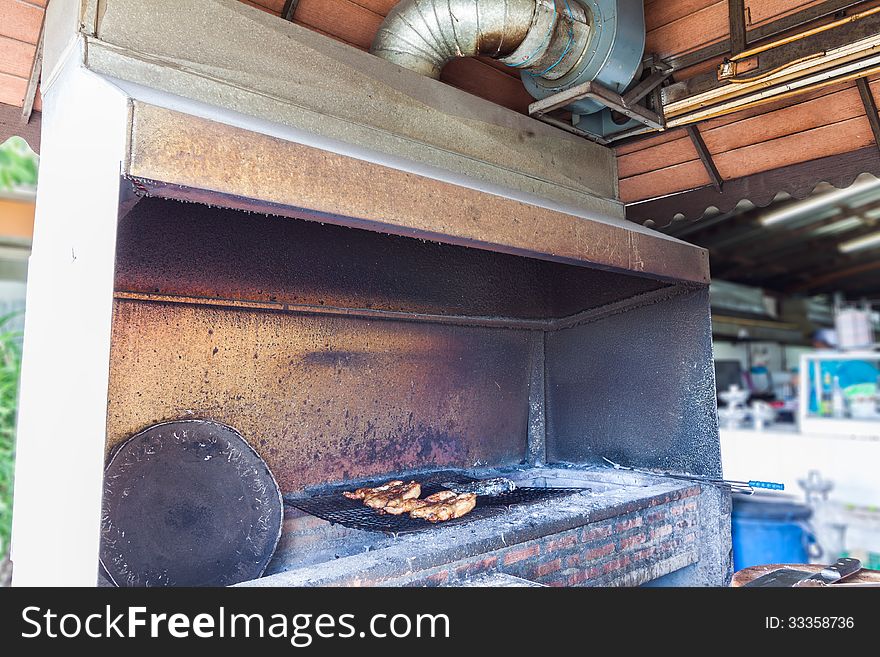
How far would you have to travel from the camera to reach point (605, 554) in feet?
10.1

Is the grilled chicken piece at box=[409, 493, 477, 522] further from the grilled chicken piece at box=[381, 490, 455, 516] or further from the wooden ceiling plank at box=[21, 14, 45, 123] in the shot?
the wooden ceiling plank at box=[21, 14, 45, 123]

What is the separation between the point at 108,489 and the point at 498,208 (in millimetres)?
1973

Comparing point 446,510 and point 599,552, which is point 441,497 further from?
point 599,552

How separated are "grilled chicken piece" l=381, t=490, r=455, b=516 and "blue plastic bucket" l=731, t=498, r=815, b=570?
2341 millimetres

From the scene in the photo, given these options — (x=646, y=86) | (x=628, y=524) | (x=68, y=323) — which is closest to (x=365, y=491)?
(x=628, y=524)

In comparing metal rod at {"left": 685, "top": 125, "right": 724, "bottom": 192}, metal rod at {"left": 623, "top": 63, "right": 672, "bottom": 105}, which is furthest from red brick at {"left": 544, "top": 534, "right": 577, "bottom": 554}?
metal rod at {"left": 685, "top": 125, "right": 724, "bottom": 192}

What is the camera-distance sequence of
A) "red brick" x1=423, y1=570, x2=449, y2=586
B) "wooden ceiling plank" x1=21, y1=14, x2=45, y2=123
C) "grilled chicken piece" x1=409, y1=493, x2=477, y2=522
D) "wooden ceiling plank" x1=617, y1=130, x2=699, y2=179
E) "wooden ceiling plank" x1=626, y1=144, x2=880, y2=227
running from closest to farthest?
1. "red brick" x1=423, y1=570, x2=449, y2=586
2. "wooden ceiling plank" x1=21, y1=14, x2=45, y2=123
3. "grilled chicken piece" x1=409, y1=493, x2=477, y2=522
4. "wooden ceiling plank" x1=626, y1=144, x2=880, y2=227
5. "wooden ceiling plank" x1=617, y1=130, x2=699, y2=179

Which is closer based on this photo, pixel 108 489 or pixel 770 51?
pixel 108 489

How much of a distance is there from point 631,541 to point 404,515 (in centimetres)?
122

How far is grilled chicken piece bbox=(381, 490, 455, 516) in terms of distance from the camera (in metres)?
3.01

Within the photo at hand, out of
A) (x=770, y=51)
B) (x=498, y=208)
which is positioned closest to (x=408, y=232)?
(x=498, y=208)

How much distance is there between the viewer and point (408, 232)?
228 cm
